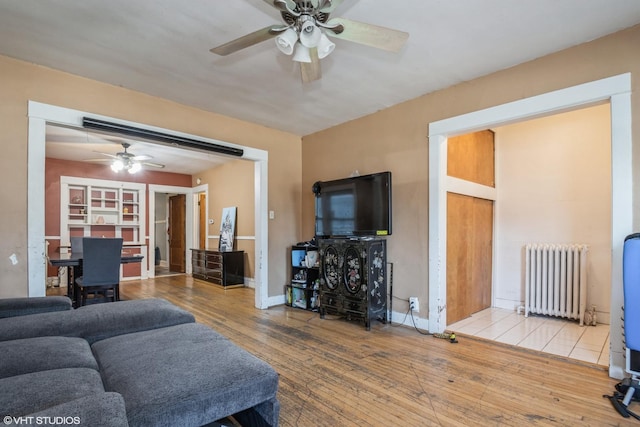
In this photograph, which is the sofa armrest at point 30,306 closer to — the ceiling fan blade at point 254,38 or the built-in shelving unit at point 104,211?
the ceiling fan blade at point 254,38

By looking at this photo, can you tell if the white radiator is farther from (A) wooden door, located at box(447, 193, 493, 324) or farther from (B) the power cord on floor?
(B) the power cord on floor

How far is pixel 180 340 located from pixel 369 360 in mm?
1567

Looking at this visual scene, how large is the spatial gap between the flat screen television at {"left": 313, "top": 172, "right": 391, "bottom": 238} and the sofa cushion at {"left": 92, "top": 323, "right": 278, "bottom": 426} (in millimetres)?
2308

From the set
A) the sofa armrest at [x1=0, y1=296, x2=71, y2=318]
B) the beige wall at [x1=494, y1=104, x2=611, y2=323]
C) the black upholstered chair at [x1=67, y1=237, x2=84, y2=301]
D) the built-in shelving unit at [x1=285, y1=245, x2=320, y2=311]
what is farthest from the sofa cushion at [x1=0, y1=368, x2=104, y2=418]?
the beige wall at [x1=494, y1=104, x2=611, y2=323]

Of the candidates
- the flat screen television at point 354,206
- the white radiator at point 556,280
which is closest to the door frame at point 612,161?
the flat screen television at point 354,206

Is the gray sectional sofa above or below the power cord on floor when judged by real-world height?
above

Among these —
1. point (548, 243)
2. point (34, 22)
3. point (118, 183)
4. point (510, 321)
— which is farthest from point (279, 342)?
point (118, 183)

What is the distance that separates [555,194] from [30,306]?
5374 millimetres

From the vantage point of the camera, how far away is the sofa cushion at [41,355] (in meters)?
1.38

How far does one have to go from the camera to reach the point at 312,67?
2.33m

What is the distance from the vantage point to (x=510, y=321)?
3762 mm

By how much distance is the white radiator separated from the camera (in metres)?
3.61

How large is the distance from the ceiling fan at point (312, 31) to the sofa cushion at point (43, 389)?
192cm

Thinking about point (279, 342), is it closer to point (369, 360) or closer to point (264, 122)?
point (369, 360)
